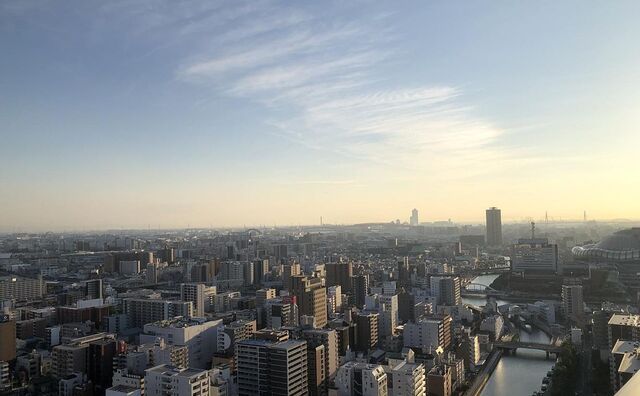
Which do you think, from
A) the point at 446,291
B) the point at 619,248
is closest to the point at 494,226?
the point at 619,248

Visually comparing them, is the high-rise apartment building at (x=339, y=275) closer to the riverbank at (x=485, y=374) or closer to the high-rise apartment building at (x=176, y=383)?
the riverbank at (x=485, y=374)

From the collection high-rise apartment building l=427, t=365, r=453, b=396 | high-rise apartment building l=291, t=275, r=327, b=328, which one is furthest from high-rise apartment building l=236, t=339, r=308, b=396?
high-rise apartment building l=291, t=275, r=327, b=328

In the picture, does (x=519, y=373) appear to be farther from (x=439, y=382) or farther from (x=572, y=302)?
(x=572, y=302)

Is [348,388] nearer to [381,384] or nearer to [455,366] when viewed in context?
[381,384]

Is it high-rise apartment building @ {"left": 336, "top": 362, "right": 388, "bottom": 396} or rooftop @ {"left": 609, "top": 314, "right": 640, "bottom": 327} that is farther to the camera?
rooftop @ {"left": 609, "top": 314, "right": 640, "bottom": 327}

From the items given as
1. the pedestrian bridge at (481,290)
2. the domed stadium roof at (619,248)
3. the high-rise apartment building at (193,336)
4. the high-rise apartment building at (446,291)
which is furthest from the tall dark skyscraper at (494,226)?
the high-rise apartment building at (193,336)

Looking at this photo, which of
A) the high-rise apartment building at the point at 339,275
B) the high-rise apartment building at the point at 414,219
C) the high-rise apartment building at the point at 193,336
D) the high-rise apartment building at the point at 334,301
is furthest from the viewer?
the high-rise apartment building at the point at 414,219

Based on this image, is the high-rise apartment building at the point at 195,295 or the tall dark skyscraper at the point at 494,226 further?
the tall dark skyscraper at the point at 494,226

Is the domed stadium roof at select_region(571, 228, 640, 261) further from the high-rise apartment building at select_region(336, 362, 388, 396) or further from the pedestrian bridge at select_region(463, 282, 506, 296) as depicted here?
the high-rise apartment building at select_region(336, 362, 388, 396)
